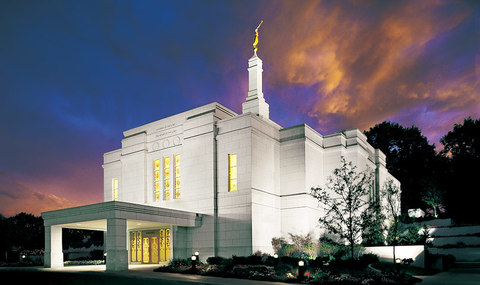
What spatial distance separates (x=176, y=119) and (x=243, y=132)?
7.21m

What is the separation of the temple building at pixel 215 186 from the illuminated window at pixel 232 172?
0.24 ft

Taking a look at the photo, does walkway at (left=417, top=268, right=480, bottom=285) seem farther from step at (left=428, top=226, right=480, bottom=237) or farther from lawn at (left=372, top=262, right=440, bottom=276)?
step at (left=428, top=226, right=480, bottom=237)

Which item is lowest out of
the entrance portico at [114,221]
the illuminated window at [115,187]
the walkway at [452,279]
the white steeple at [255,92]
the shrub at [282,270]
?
the walkway at [452,279]

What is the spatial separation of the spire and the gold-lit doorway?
1229 cm

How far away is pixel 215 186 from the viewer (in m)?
28.7

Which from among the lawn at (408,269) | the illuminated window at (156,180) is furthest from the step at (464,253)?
the illuminated window at (156,180)

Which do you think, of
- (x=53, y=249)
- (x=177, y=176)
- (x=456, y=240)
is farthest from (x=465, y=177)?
(x=53, y=249)

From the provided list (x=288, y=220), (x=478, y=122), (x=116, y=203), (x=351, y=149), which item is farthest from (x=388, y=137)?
(x=116, y=203)

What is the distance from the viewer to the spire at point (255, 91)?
33.5 m

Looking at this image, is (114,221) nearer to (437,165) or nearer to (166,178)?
(166,178)

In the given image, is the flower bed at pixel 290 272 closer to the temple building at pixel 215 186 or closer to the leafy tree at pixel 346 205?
the leafy tree at pixel 346 205

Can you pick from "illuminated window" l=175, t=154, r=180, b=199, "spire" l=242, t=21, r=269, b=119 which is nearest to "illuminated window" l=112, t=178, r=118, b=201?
"illuminated window" l=175, t=154, r=180, b=199

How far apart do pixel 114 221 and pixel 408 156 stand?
182ft

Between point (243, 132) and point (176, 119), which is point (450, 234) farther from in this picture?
point (176, 119)
